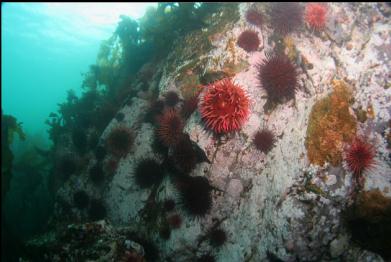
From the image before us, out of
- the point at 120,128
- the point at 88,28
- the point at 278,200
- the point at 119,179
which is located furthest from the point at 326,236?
the point at 88,28

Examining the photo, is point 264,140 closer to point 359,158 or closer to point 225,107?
point 225,107

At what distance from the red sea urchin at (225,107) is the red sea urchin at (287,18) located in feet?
11.1

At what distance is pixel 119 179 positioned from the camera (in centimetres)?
1012

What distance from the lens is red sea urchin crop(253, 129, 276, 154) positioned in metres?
7.80

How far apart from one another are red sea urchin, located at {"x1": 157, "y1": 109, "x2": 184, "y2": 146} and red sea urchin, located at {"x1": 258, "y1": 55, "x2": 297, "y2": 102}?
9.01 feet

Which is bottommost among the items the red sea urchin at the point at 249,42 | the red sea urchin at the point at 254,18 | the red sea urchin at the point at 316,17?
the red sea urchin at the point at 249,42

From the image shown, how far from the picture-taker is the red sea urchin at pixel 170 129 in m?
8.60

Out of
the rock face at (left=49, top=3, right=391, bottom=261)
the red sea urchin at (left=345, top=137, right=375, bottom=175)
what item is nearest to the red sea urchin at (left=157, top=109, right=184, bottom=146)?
the rock face at (left=49, top=3, right=391, bottom=261)

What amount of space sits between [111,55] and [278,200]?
13397 millimetres

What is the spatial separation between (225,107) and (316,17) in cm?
468

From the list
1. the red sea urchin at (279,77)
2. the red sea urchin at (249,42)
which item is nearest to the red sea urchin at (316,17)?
the red sea urchin at (249,42)

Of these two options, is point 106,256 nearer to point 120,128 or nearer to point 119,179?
point 119,179

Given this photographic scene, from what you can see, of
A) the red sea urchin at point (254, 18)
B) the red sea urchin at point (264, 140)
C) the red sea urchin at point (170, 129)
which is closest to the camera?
the red sea urchin at point (264, 140)

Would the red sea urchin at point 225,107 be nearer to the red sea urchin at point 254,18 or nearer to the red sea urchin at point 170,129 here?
the red sea urchin at point 170,129
